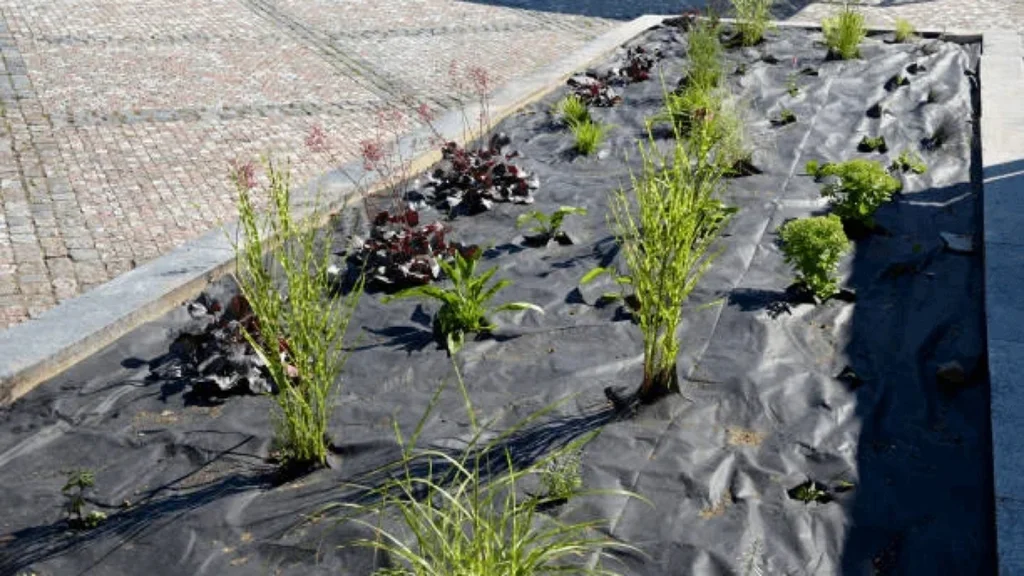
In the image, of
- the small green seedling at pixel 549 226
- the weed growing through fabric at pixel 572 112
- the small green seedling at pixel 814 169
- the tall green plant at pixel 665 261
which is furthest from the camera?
the weed growing through fabric at pixel 572 112

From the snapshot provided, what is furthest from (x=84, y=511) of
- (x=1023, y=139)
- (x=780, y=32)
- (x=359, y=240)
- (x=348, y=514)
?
(x=780, y=32)

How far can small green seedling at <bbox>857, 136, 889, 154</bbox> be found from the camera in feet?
21.9

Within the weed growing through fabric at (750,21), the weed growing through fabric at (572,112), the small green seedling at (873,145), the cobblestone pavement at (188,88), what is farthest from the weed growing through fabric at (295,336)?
the weed growing through fabric at (750,21)

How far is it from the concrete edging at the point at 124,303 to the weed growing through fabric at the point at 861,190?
241 cm

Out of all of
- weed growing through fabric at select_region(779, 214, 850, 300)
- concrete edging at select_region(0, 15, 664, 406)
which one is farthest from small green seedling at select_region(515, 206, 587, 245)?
weed growing through fabric at select_region(779, 214, 850, 300)

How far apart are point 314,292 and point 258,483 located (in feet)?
2.10

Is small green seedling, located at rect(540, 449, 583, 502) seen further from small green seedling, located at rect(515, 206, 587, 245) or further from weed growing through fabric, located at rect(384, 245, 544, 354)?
small green seedling, located at rect(515, 206, 587, 245)

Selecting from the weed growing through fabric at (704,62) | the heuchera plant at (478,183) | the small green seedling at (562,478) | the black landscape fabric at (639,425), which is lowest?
the black landscape fabric at (639,425)

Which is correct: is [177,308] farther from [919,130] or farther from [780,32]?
[780,32]

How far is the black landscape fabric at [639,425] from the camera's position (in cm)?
→ 336

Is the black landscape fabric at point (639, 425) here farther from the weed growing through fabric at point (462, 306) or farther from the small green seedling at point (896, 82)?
the small green seedling at point (896, 82)

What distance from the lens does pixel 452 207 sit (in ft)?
19.6

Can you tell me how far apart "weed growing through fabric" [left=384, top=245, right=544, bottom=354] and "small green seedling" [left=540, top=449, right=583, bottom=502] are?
0.98 m

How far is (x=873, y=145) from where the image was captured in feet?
21.9
